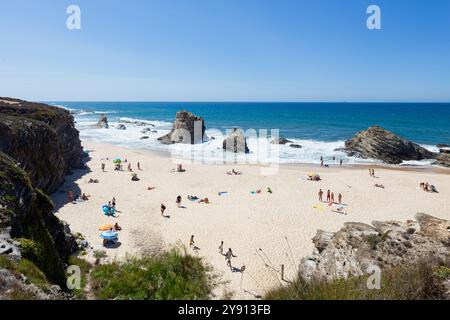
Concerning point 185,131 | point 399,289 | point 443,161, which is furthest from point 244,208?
point 185,131

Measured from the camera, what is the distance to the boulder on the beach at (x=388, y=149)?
143 feet

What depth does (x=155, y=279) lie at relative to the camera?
1148 cm

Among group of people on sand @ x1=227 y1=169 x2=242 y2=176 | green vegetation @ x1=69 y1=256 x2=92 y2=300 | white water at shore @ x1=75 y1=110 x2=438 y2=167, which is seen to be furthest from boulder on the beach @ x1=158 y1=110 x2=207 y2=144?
green vegetation @ x1=69 y1=256 x2=92 y2=300

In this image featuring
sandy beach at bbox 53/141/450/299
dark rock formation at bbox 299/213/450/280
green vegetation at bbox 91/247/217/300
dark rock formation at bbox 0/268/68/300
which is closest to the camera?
dark rock formation at bbox 0/268/68/300

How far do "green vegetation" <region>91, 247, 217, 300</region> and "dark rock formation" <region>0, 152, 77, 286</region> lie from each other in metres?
1.73

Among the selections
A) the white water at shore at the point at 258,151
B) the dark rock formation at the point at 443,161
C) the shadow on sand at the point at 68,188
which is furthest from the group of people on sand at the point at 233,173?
the dark rock formation at the point at 443,161

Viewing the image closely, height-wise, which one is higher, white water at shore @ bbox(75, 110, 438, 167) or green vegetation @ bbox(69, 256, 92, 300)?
white water at shore @ bbox(75, 110, 438, 167)

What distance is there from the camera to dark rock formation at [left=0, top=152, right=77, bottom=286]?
8508mm

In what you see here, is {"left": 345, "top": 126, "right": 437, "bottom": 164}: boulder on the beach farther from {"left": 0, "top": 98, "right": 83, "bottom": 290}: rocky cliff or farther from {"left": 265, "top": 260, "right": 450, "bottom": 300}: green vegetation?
{"left": 265, "top": 260, "right": 450, "bottom": 300}: green vegetation

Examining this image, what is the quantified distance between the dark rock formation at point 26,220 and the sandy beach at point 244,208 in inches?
188

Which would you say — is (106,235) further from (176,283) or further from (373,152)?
(373,152)

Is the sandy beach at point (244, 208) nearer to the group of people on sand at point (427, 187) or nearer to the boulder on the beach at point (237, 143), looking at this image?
the group of people on sand at point (427, 187)
